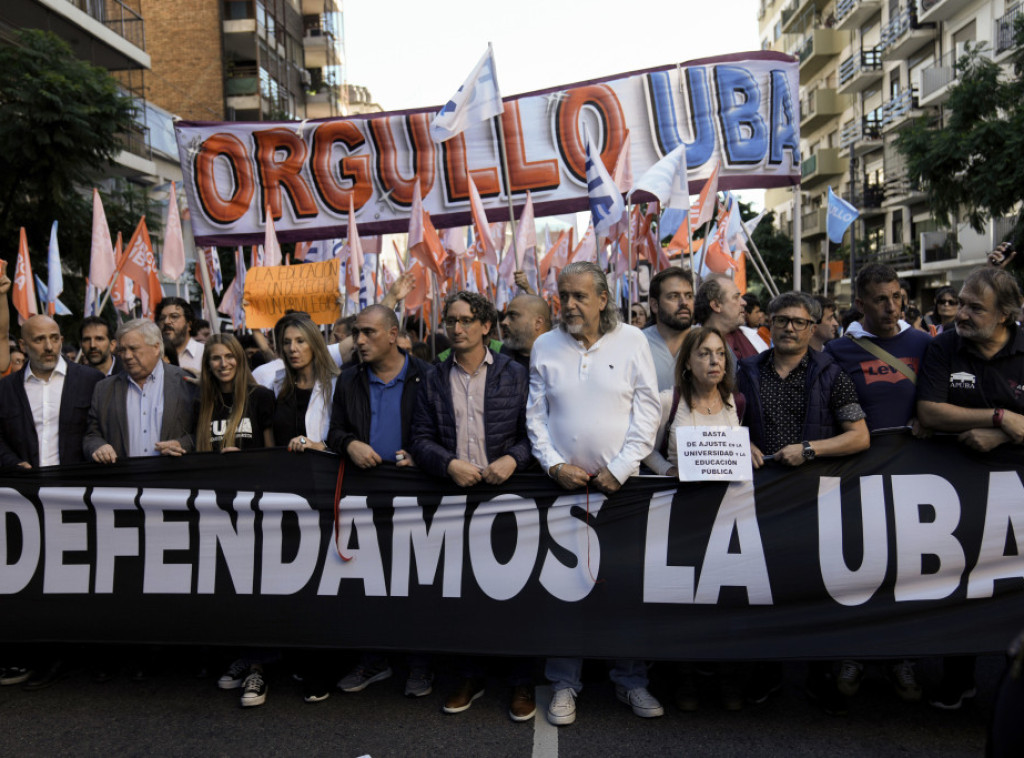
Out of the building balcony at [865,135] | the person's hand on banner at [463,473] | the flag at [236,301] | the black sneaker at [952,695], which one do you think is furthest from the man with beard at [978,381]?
the building balcony at [865,135]

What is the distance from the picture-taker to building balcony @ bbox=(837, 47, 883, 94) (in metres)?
44.7

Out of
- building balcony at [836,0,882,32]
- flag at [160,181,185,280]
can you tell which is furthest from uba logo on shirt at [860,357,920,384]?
building balcony at [836,0,882,32]

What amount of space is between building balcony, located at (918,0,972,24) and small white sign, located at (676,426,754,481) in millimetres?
37122

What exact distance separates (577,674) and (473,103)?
5462mm

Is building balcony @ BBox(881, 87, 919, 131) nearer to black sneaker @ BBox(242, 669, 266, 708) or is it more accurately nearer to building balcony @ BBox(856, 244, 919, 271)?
building balcony @ BBox(856, 244, 919, 271)

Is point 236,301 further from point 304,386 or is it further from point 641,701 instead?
point 641,701

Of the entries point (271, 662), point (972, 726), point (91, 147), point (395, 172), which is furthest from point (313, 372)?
point (91, 147)

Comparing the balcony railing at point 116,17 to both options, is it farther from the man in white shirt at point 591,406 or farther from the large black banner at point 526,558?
the man in white shirt at point 591,406

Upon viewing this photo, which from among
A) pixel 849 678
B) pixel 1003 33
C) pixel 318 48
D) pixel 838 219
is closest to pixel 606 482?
pixel 849 678

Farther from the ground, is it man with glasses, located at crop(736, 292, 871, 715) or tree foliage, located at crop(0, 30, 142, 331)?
tree foliage, located at crop(0, 30, 142, 331)

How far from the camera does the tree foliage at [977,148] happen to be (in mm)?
20531

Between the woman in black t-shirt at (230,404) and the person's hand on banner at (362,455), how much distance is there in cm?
77

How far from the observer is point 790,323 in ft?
13.3

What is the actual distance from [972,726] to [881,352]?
1702 mm
